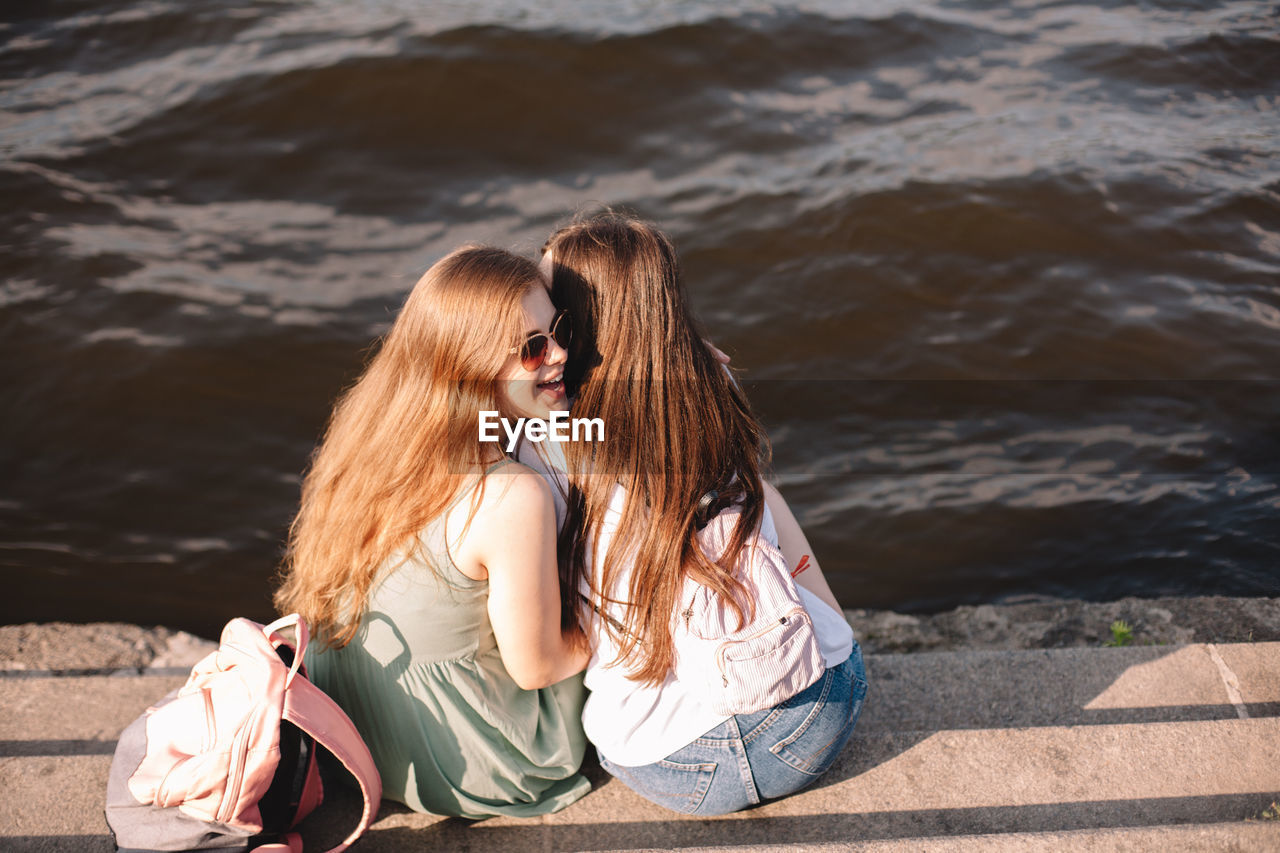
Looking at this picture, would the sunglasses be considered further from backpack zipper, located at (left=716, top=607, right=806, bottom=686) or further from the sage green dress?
backpack zipper, located at (left=716, top=607, right=806, bottom=686)

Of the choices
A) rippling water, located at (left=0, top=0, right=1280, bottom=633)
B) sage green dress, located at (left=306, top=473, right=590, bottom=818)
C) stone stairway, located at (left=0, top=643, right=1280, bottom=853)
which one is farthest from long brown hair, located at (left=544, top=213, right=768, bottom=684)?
rippling water, located at (left=0, top=0, right=1280, bottom=633)

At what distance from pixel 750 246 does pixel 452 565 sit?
507 centimetres

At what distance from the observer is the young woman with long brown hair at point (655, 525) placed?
1.97 m

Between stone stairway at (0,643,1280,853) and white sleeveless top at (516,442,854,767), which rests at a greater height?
white sleeveless top at (516,442,854,767)

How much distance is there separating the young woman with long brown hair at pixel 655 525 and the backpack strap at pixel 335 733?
1.73ft

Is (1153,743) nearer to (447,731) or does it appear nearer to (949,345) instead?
(447,731)

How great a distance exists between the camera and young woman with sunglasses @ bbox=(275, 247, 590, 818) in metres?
1.94

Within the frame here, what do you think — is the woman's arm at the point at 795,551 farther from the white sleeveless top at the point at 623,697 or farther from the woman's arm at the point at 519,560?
the woman's arm at the point at 519,560

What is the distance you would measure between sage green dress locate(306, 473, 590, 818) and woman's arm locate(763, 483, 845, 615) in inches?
25.5

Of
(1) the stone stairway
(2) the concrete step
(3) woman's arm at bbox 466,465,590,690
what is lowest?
(1) the stone stairway

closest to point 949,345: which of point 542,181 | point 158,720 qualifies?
point 542,181

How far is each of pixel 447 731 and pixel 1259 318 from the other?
593cm

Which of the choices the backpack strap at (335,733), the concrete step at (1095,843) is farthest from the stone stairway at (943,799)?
the backpack strap at (335,733)

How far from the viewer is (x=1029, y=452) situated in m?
5.11
